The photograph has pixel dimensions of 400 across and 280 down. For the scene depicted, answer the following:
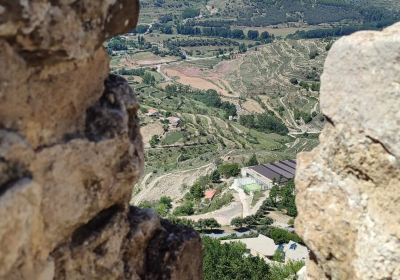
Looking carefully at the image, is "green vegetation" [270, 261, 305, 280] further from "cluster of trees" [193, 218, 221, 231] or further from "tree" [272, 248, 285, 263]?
"cluster of trees" [193, 218, 221, 231]

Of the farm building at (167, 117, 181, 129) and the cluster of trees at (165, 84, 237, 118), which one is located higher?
the farm building at (167, 117, 181, 129)

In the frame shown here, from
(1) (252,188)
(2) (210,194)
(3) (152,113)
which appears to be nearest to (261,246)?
(1) (252,188)

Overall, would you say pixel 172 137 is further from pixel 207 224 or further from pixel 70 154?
pixel 70 154

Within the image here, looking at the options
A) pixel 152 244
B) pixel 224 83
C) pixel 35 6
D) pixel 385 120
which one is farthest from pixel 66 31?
pixel 224 83

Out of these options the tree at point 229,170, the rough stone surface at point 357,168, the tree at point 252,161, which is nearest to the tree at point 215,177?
the tree at point 229,170

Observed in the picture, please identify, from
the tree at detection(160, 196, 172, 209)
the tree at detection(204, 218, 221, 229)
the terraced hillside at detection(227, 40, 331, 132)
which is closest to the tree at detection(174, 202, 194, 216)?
the tree at detection(160, 196, 172, 209)

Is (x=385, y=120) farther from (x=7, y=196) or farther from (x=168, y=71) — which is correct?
(x=168, y=71)
